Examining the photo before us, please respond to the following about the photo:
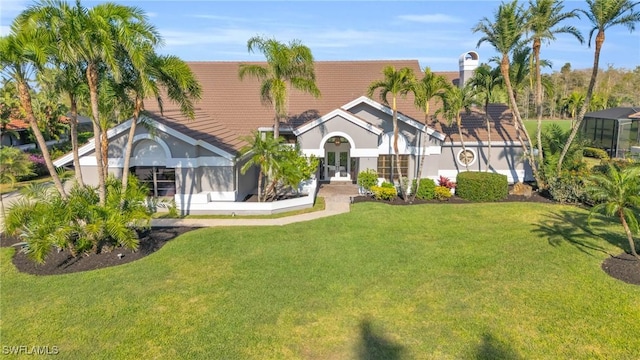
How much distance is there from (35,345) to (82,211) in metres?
5.20

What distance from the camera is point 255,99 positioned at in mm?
27828

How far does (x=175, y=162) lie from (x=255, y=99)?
1054 cm

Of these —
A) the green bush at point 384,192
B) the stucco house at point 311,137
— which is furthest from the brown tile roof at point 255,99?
the green bush at point 384,192

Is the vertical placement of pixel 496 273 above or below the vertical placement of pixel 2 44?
below

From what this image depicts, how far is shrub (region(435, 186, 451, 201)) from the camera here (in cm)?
2048

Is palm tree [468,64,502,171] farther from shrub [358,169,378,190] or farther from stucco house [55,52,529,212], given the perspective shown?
shrub [358,169,378,190]

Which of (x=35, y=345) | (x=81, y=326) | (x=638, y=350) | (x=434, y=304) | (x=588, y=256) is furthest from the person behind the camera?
(x=588, y=256)

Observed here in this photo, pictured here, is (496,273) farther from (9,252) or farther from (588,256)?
(9,252)

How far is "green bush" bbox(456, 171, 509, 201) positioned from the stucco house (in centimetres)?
245

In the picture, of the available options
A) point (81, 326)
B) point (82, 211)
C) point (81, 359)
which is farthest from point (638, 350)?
point (82, 211)

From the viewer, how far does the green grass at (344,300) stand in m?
8.13

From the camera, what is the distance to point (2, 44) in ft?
36.3

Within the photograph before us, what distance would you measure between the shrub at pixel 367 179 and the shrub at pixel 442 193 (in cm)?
322

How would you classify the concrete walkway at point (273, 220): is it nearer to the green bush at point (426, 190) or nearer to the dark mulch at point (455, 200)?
the dark mulch at point (455, 200)
